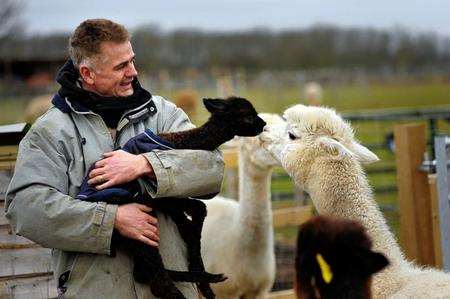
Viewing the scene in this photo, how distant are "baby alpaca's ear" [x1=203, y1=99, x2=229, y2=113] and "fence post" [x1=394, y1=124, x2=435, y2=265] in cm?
250

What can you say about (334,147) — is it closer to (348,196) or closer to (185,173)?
(348,196)

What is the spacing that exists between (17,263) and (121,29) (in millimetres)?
1526

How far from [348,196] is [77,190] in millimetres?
1479

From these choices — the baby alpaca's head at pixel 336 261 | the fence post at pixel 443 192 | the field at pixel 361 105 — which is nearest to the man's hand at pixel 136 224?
the baby alpaca's head at pixel 336 261

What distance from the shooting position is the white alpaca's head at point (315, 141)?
402cm

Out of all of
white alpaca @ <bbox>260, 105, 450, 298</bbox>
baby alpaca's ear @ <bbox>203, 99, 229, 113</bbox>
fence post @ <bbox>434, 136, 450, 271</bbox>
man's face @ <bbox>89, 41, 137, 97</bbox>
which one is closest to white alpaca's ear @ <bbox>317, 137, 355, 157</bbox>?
white alpaca @ <bbox>260, 105, 450, 298</bbox>

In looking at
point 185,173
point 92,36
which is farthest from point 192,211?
point 92,36

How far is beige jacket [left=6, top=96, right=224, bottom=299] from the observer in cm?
303

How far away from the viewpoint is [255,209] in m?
6.10

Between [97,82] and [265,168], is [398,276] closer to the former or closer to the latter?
[97,82]

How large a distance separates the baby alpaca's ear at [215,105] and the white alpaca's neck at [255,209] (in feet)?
8.56

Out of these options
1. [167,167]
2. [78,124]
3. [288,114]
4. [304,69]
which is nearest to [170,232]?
[167,167]

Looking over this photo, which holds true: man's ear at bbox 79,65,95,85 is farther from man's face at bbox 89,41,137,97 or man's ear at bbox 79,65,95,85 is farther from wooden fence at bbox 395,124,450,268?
wooden fence at bbox 395,124,450,268

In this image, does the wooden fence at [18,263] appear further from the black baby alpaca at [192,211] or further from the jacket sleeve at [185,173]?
the jacket sleeve at [185,173]
